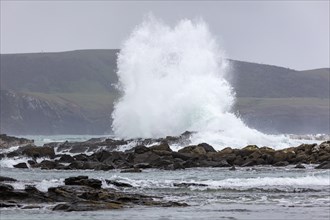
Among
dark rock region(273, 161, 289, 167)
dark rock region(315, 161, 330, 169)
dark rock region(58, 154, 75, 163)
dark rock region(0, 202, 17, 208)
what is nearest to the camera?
dark rock region(0, 202, 17, 208)

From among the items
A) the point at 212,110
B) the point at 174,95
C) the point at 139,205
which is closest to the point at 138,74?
the point at 174,95

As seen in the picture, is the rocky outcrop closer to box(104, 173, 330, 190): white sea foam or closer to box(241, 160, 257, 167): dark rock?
box(104, 173, 330, 190): white sea foam

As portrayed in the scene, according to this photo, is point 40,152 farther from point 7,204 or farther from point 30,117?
point 30,117

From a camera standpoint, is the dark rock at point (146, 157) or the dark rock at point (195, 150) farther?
the dark rock at point (195, 150)

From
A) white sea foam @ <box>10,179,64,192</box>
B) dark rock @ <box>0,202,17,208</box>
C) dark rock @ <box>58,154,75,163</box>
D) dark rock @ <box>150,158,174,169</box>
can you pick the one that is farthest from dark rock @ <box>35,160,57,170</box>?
dark rock @ <box>0,202,17,208</box>

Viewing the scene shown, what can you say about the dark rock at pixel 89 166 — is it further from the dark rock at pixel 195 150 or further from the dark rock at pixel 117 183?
the dark rock at pixel 117 183

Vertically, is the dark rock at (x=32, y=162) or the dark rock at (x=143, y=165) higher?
the dark rock at (x=32, y=162)

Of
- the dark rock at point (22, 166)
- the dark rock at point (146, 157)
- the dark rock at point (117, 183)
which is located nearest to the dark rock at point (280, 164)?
the dark rock at point (146, 157)

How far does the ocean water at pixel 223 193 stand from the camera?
22734 mm

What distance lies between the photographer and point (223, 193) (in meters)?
30.6

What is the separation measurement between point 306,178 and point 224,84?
37.1 metres

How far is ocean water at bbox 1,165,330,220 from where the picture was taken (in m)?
22.7

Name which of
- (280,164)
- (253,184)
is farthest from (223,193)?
(280,164)

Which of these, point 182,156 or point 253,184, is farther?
point 182,156
